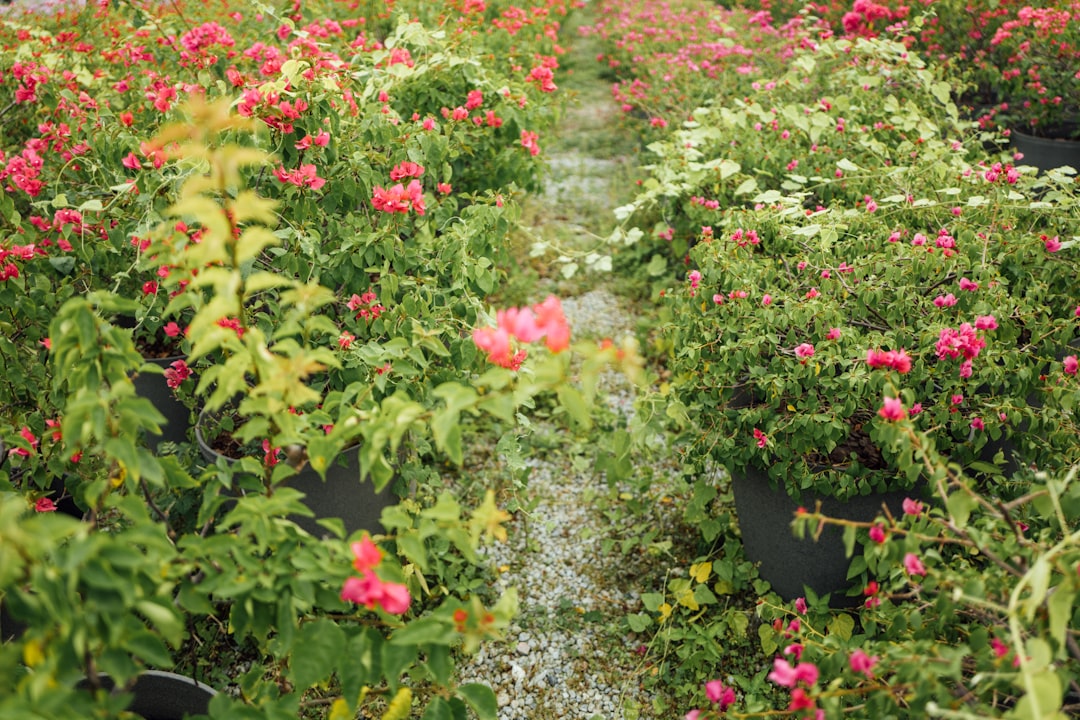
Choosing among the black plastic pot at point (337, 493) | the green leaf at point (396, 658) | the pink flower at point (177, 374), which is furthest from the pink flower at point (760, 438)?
the pink flower at point (177, 374)

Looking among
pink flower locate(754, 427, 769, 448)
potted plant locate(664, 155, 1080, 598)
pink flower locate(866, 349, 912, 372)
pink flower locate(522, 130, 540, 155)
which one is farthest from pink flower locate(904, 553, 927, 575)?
pink flower locate(522, 130, 540, 155)

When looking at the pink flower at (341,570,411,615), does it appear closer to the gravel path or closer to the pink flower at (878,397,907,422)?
the pink flower at (878,397,907,422)

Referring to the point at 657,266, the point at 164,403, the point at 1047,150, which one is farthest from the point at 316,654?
the point at 1047,150

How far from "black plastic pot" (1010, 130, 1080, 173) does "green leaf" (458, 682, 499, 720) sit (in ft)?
14.6

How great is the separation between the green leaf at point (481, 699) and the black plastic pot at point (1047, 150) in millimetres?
4445

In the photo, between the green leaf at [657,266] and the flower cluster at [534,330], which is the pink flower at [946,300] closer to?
the flower cluster at [534,330]

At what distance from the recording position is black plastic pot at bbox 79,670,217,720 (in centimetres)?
152

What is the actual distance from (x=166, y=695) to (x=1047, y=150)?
4853mm

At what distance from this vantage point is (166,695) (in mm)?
1551

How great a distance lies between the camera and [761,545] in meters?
2.17

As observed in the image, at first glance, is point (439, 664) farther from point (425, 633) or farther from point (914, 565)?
point (914, 565)

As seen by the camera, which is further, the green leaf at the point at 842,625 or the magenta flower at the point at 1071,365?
the green leaf at the point at 842,625

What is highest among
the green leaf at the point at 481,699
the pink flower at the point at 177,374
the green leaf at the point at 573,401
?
the green leaf at the point at 573,401

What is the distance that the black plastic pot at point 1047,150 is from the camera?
4125 millimetres
